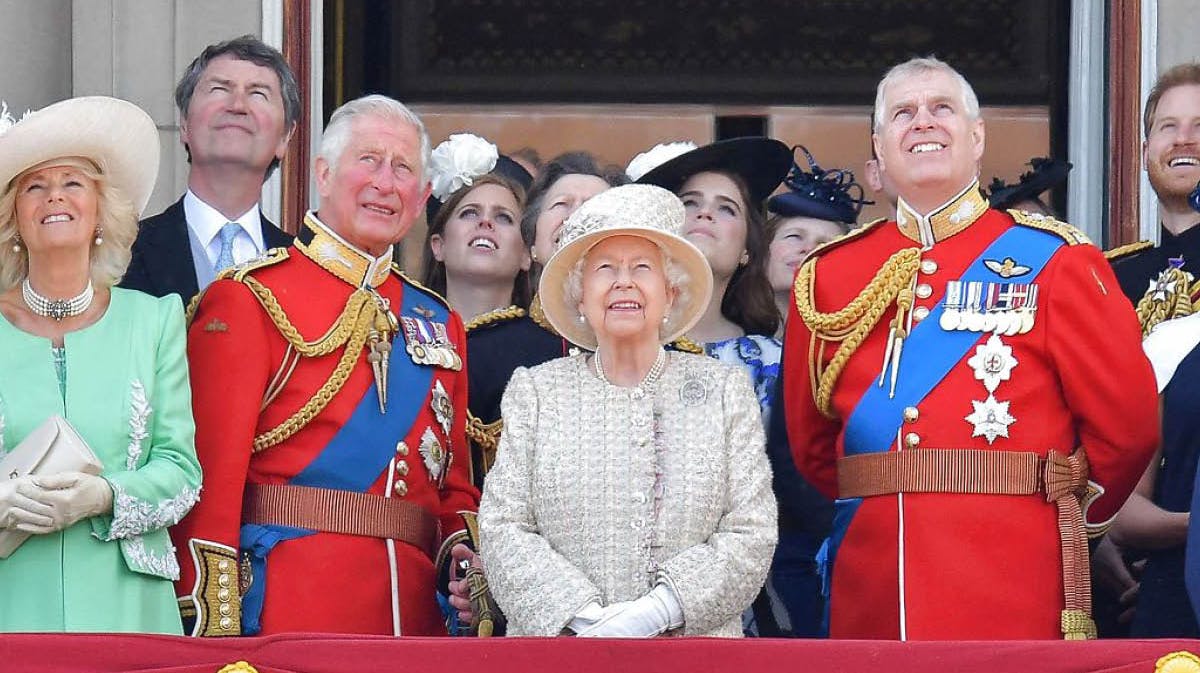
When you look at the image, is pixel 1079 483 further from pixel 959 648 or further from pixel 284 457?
pixel 284 457

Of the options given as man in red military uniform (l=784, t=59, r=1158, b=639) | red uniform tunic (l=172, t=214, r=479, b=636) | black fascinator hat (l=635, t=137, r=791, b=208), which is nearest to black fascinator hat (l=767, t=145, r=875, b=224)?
black fascinator hat (l=635, t=137, r=791, b=208)

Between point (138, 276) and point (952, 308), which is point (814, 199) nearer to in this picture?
point (952, 308)

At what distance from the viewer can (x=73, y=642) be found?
4.44 meters

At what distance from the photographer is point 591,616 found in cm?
466

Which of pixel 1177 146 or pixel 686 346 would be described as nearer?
pixel 686 346

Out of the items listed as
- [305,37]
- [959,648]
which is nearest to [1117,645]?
[959,648]

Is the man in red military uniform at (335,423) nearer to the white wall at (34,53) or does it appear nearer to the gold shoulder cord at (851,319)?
the gold shoulder cord at (851,319)

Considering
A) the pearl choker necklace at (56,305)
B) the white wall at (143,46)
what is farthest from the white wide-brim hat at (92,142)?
the white wall at (143,46)

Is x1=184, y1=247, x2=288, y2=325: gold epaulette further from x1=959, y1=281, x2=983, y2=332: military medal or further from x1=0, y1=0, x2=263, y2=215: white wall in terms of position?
x1=0, y1=0, x2=263, y2=215: white wall

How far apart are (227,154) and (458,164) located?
0.63m

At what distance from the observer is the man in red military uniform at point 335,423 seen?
16.9 feet

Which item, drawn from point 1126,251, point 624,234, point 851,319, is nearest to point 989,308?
point 851,319

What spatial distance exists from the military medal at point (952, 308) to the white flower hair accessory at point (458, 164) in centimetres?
156

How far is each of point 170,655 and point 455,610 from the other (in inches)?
44.6
